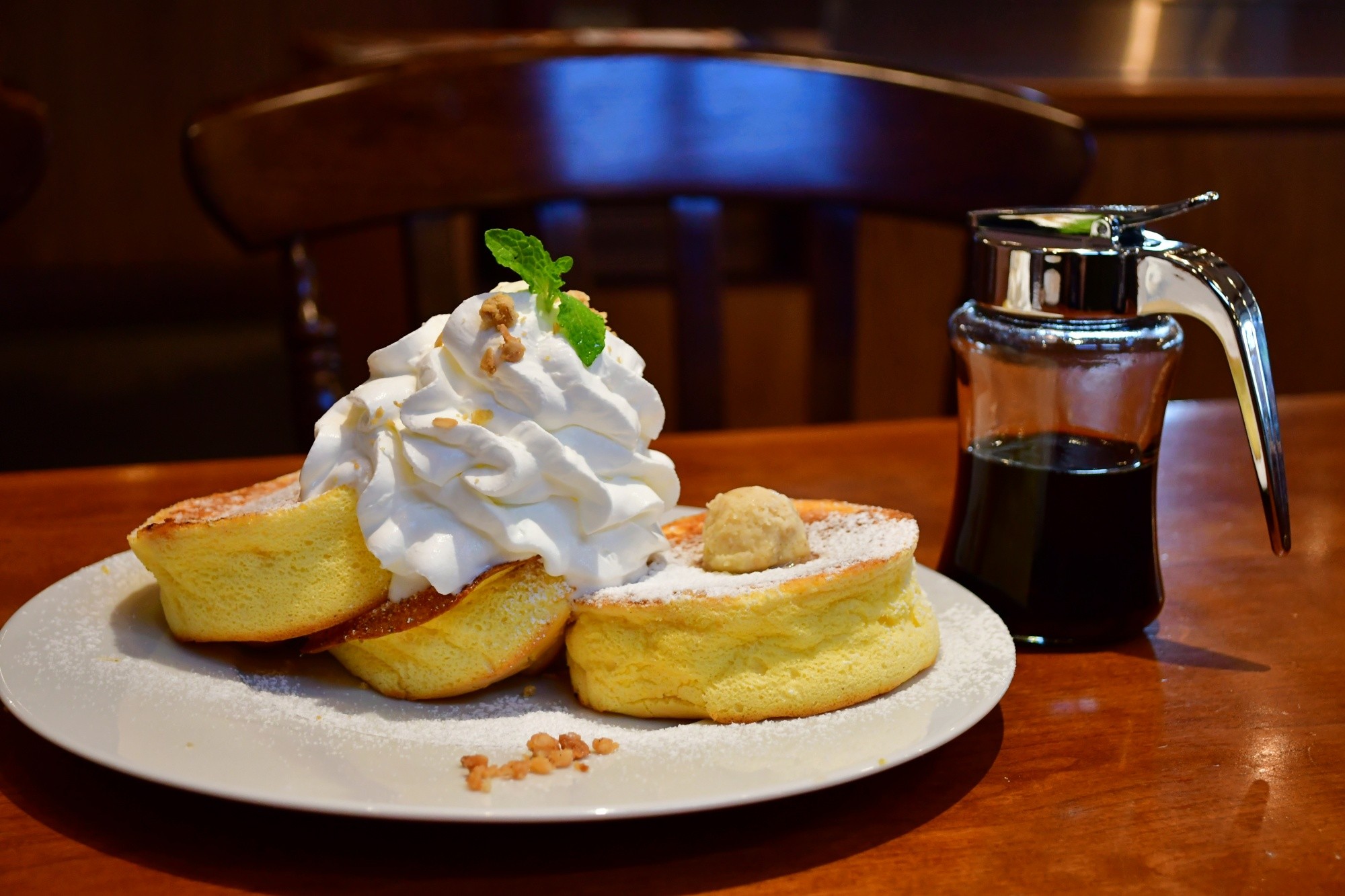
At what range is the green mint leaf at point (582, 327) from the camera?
0.96 meters

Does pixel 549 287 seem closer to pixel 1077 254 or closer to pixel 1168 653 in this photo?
pixel 1077 254

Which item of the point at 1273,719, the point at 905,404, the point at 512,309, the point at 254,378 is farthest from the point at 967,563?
the point at 254,378

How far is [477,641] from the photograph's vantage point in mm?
877

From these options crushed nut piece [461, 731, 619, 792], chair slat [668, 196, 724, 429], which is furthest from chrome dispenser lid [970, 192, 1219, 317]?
chair slat [668, 196, 724, 429]

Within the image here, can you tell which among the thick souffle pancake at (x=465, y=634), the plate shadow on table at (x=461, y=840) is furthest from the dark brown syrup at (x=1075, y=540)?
the thick souffle pancake at (x=465, y=634)

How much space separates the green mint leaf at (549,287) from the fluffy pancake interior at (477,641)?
0.18 meters

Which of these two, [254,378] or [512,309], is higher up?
[512,309]

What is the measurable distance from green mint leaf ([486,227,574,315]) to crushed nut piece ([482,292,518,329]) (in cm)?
2

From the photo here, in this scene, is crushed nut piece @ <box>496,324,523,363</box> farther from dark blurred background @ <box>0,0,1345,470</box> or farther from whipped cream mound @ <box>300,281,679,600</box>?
dark blurred background @ <box>0,0,1345,470</box>

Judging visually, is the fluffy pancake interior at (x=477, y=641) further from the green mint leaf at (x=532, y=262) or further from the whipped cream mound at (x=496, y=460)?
the green mint leaf at (x=532, y=262)

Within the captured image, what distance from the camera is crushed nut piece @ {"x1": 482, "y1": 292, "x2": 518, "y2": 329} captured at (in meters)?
0.94

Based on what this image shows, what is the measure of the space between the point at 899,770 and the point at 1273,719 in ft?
0.95

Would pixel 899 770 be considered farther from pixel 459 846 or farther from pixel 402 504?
pixel 402 504

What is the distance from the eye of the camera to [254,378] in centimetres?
442
